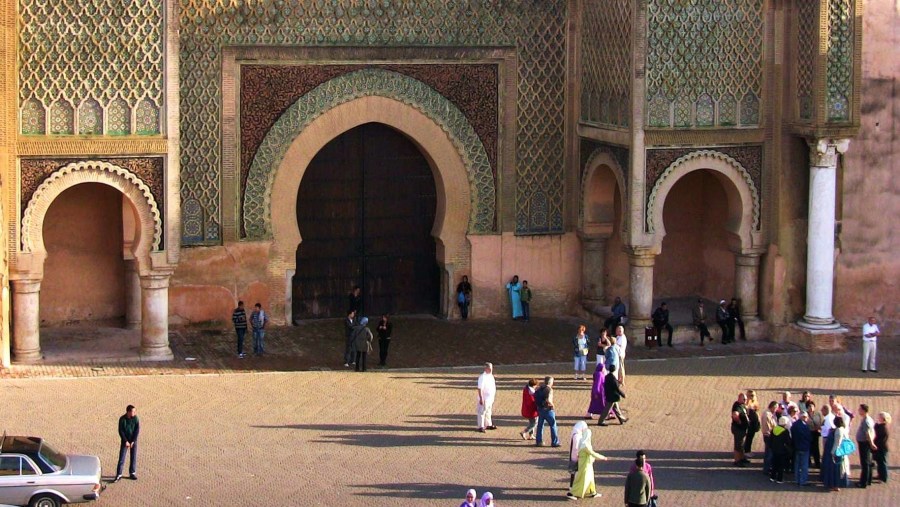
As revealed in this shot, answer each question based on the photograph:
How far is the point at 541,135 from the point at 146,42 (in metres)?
6.71

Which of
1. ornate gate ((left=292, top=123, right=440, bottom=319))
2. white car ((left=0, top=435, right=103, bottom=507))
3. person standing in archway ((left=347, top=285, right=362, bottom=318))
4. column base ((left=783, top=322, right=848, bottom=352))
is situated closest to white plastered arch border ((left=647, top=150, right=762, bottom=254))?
column base ((left=783, top=322, right=848, bottom=352))

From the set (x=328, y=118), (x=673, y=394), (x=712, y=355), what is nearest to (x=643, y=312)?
(x=712, y=355)

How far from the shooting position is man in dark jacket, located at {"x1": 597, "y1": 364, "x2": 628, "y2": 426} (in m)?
20.9

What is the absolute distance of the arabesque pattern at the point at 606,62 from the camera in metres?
25.3

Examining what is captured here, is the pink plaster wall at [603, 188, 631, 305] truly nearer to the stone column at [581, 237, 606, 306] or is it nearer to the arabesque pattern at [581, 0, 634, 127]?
the stone column at [581, 237, 606, 306]

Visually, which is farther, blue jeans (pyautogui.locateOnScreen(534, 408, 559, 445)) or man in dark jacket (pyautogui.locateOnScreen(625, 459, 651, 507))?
blue jeans (pyautogui.locateOnScreen(534, 408, 559, 445))

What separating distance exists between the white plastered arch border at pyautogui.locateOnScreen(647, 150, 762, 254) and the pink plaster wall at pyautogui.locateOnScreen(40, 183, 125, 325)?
756 cm

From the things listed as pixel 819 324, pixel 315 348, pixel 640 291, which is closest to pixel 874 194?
pixel 819 324

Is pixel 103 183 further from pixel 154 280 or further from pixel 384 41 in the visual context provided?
pixel 384 41

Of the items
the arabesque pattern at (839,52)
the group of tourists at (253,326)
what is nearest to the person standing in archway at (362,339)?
the group of tourists at (253,326)

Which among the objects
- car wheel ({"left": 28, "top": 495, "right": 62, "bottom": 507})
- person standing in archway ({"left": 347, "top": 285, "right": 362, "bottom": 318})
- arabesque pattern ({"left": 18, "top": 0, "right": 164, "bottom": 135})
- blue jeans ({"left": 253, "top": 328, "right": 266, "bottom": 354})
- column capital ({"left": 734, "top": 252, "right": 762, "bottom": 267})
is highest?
arabesque pattern ({"left": 18, "top": 0, "right": 164, "bottom": 135})

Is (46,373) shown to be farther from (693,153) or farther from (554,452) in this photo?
(693,153)

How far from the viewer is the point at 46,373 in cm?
2305

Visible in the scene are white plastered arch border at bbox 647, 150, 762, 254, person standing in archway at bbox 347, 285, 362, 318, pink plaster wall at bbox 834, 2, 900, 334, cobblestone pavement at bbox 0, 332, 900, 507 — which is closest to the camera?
cobblestone pavement at bbox 0, 332, 900, 507
